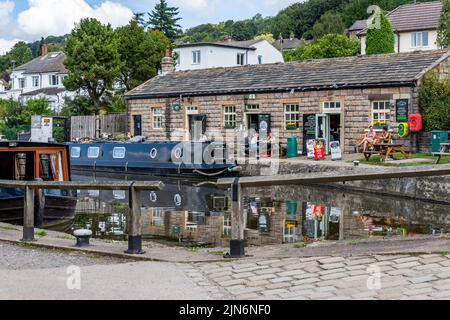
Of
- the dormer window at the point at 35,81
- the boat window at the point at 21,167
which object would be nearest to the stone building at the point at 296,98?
the boat window at the point at 21,167

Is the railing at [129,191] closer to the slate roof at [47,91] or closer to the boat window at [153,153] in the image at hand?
the boat window at [153,153]

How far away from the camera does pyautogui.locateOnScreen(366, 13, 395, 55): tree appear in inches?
1449

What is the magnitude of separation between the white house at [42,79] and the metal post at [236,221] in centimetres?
5762

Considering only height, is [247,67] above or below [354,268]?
above

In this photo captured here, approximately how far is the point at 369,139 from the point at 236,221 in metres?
17.6

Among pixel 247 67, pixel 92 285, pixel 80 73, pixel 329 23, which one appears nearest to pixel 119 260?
pixel 92 285

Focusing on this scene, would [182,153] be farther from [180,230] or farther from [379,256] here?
[379,256]

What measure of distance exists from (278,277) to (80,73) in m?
39.2

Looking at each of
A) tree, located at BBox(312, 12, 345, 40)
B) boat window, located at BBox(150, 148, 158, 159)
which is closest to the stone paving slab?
boat window, located at BBox(150, 148, 158, 159)

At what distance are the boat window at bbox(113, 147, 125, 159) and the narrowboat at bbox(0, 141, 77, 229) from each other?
12.7 m

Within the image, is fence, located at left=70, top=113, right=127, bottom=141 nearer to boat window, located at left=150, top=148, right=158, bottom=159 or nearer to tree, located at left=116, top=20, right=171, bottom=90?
tree, located at left=116, top=20, right=171, bottom=90

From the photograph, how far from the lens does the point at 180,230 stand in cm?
1279

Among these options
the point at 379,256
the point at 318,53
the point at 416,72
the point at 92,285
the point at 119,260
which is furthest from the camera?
the point at 318,53

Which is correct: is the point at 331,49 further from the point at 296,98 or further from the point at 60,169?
the point at 60,169
